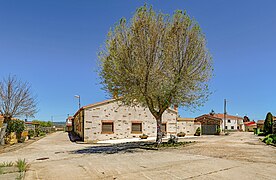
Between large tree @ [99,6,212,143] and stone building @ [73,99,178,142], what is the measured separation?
10913 mm

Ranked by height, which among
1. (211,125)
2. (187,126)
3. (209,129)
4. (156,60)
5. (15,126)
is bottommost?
(209,129)

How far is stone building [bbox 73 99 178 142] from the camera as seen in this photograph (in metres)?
27.2

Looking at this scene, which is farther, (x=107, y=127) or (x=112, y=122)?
(x=112, y=122)

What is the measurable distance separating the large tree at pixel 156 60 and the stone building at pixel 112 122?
10.9 meters

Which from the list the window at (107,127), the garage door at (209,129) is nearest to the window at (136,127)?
the window at (107,127)

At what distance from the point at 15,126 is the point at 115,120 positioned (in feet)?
35.9

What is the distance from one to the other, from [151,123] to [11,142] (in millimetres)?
16747

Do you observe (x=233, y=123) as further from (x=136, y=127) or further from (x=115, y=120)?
(x=115, y=120)

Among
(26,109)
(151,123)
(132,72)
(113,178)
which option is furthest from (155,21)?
(151,123)

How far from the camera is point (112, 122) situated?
28.8 meters

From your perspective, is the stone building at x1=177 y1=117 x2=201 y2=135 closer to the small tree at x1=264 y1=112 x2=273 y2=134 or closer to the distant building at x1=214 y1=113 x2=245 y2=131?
the small tree at x1=264 y1=112 x2=273 y2=134

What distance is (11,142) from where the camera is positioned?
24000 millimetres

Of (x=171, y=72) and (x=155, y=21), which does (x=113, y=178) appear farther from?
(x=155, y=21)

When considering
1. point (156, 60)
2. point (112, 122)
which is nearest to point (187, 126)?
point (112, 122)
